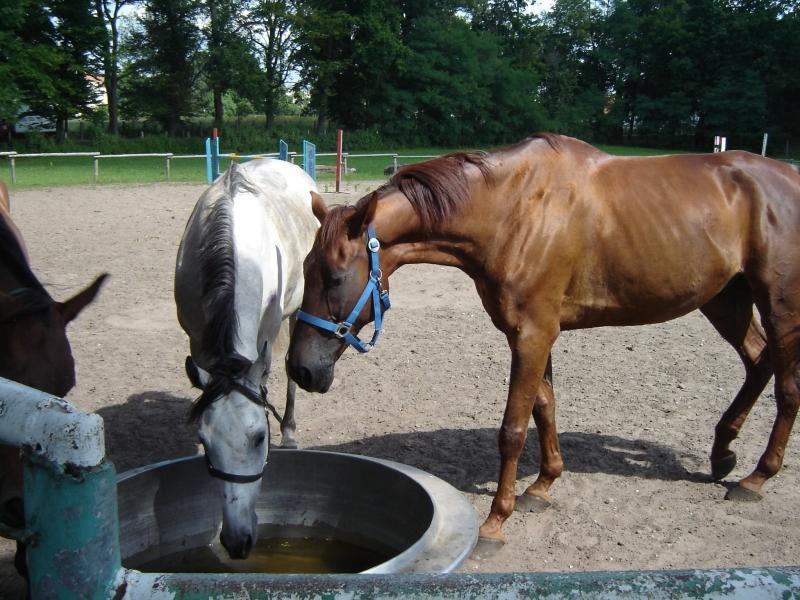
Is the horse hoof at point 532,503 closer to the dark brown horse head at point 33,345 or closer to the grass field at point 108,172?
the dark brown horse head at point 33,345

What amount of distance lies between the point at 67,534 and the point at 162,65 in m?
49.6

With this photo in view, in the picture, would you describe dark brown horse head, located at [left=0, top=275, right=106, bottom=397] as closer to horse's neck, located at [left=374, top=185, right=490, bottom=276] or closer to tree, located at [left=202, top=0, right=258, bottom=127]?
horse's neck, located at [left=374, top=185, right=490, bottom=276]

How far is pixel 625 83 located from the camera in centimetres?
5544

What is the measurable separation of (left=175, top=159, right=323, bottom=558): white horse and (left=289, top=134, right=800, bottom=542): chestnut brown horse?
0.29m


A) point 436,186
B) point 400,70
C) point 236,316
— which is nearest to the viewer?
point 236,316

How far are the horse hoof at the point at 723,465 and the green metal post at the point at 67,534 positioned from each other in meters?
3.90

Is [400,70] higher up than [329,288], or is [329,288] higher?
[400,70]

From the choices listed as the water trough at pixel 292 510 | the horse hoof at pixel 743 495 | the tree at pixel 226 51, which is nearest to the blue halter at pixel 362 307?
the water trough at pixel 292 510

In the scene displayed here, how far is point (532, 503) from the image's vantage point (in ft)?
12.5

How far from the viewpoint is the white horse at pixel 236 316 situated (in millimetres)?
2725

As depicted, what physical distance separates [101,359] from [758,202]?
16.1ft

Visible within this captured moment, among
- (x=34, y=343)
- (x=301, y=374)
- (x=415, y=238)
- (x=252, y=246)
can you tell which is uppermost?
(x=415, y=238)

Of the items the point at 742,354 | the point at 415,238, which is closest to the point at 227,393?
the point at 415,238

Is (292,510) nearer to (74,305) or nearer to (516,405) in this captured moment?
(516,405)
